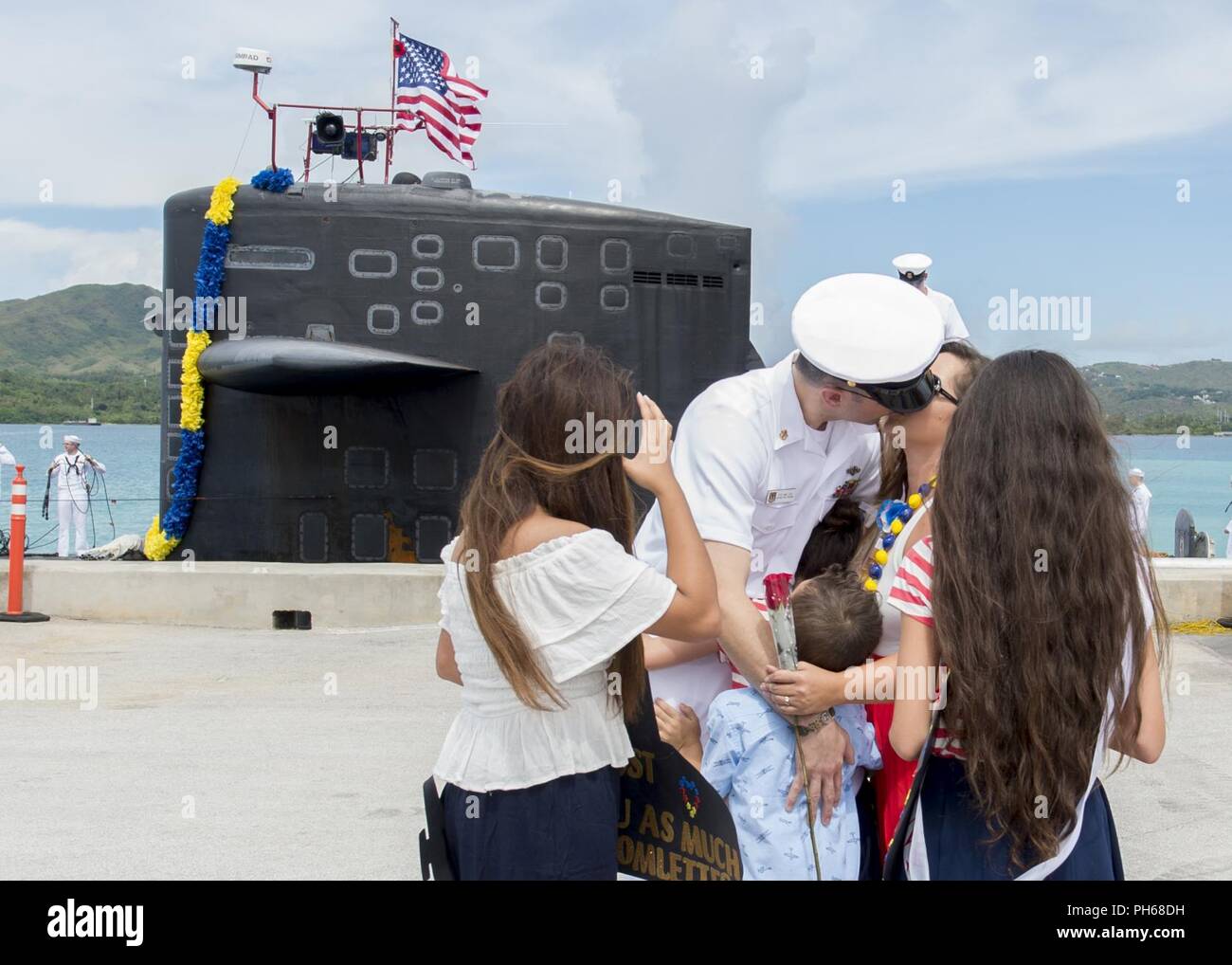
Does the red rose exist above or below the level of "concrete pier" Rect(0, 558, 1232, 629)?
above

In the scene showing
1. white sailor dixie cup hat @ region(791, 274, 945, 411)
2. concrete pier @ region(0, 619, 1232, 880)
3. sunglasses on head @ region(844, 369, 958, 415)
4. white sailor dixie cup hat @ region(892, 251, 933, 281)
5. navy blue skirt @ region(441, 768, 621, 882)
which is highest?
white sailor dixie cup hat @ region(892, 251, 933, 281)

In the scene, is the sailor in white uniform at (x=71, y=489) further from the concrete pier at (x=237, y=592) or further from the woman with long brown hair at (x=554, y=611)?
the woman with long brown hair at (x=554, y=611)

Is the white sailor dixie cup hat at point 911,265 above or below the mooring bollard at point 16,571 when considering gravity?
above

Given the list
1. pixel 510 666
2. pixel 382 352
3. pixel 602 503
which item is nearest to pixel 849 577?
pixel 602 503

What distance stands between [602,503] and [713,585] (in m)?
0.29

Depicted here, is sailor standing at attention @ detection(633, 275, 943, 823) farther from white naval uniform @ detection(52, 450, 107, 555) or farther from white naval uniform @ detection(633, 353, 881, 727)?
white naval uniform @ detection(52, 450, 107, 555)

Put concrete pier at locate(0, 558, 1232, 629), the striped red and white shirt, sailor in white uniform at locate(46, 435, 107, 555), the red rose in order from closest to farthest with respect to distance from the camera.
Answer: the striped red and white shirt → the red rose → concrete pier at locate(0, 558, 1232, 629) → sailor in white uniform at locate(46, 435, 107, 555)

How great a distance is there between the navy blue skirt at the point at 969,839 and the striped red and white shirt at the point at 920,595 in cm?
6

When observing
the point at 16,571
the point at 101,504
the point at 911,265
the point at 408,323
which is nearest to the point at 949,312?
the point at 911,265

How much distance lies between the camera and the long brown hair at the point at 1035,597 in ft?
7.75

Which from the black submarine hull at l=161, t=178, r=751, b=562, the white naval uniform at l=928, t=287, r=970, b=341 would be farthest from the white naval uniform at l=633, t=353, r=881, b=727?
the black submarine hull at l=161, t=178, r=751, b=562

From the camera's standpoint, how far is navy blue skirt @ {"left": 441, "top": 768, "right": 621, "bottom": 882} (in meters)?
2.55

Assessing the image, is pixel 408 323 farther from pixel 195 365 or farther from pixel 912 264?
pixel 912 264

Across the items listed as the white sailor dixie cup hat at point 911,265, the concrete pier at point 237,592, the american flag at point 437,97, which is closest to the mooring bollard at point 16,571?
the concrete pier at point 237,592
